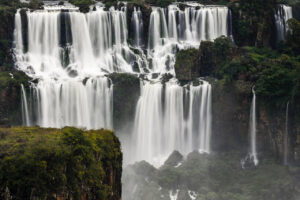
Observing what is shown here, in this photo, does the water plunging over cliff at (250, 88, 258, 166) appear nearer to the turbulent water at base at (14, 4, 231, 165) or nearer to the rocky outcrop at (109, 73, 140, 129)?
the turbulent water at base at (14, 4, 231, 165)

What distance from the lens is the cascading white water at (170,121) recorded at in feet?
133

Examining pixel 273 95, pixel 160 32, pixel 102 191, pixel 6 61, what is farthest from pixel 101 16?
pixel 102 191

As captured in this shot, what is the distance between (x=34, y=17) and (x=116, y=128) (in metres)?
12.0

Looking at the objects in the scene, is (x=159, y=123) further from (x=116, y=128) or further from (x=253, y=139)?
(x=253, y=139)

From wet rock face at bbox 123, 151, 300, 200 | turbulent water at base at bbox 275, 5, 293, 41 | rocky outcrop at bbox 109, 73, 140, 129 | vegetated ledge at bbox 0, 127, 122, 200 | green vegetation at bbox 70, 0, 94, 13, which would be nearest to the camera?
vegetated ledge at bbox 0, 127, 122, 200

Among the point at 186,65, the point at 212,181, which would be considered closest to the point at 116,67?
the point at 186,65

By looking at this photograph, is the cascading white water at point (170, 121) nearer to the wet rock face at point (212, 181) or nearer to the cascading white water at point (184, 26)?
the wet rock face at point (212, 181)

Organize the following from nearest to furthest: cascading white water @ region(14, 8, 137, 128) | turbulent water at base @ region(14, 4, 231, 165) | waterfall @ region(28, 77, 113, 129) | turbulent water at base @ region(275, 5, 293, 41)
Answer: waterfall @ region(28, 77, 113, 129) < cascading white water @ region(14, 8, 137, 128) < turbulent water at base @ region(14, 4, 231, 165) < turbulent water at base @ region(275, 5, 293, 41)

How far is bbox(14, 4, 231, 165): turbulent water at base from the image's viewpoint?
40.1 metres

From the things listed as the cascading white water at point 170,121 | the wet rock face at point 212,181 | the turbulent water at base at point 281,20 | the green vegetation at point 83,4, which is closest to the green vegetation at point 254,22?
the turbulent water at base at point 281,20

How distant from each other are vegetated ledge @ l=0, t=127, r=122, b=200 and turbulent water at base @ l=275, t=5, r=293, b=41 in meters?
29.6

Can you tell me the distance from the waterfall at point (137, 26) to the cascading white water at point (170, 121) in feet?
24.6

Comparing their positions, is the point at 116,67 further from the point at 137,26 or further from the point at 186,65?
the point at 186,65

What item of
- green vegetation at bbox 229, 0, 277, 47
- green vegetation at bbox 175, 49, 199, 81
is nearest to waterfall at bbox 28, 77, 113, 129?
green vegetation at bbox 175, 49, 199, 81
